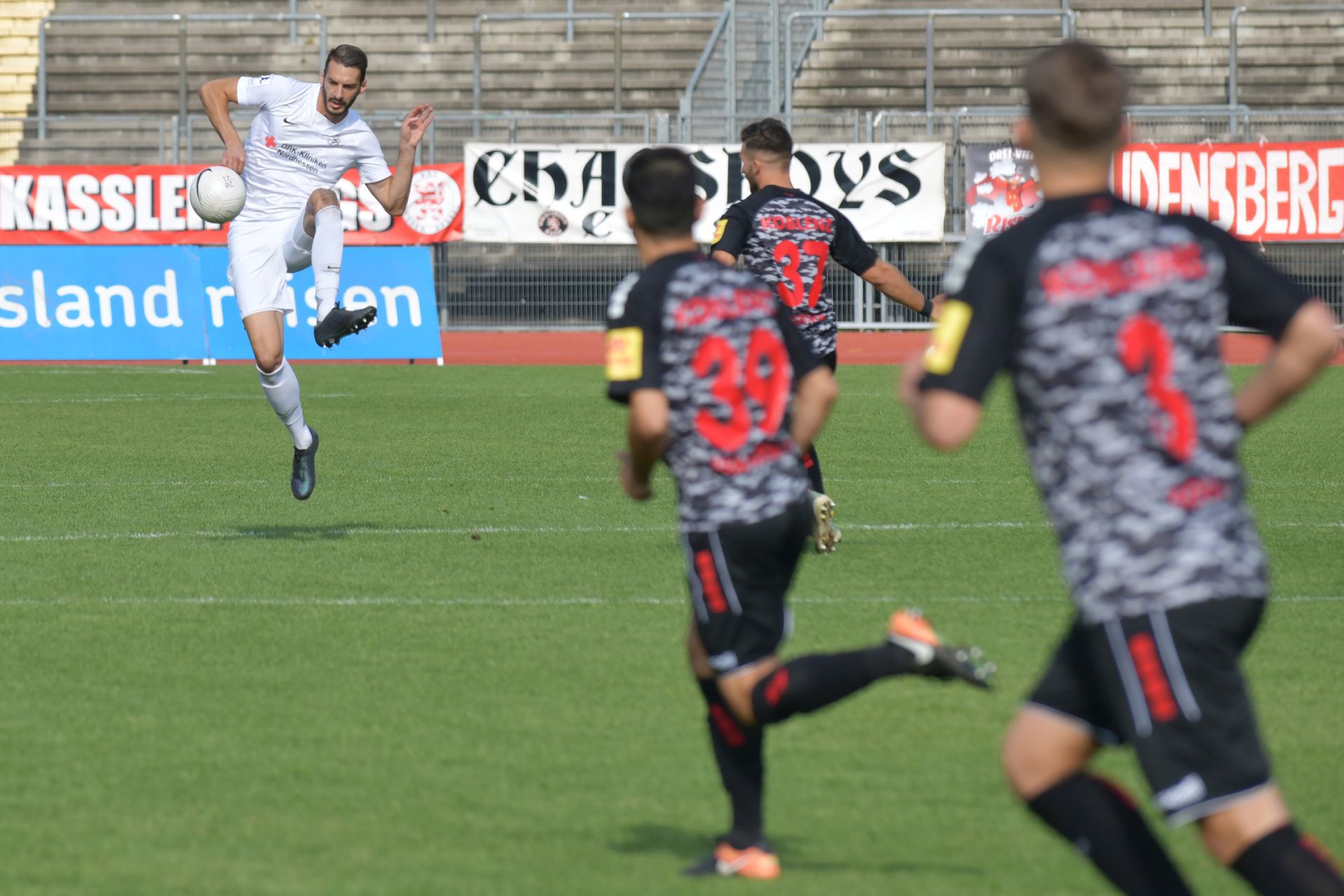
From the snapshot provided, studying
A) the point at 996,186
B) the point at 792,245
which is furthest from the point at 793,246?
the point at 996,186

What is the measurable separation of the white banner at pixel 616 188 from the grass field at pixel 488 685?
437 inches

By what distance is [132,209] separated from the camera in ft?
78.5

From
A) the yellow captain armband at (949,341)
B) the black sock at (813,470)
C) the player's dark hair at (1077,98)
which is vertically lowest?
the black sock at (813,470)

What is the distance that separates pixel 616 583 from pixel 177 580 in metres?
1.94

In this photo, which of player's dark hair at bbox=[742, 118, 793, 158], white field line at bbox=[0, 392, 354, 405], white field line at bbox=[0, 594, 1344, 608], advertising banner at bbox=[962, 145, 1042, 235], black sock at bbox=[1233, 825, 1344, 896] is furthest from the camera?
advertising banner at bbox=[962, 145, 1042, 235]

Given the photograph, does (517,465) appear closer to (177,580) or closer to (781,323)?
(177,580)

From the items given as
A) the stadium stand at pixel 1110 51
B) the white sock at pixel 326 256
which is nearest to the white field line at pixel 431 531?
the white sock at pixel 326 256

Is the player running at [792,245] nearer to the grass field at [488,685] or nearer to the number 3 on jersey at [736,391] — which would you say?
the grass field at [488,685]

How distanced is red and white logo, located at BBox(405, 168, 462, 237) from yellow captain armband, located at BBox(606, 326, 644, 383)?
1990 centimetres

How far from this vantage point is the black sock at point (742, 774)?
4.43m

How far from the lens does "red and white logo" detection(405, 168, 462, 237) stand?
2381 cm

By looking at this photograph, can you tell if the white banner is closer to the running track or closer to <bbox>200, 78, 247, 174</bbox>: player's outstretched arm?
the running track

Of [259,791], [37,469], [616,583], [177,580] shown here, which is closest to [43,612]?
[177,580]

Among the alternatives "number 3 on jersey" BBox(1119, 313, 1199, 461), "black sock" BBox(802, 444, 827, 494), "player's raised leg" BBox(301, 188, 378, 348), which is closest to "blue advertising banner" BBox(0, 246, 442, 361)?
"player's raised leg" BBox(301, 188, 378, 348)
